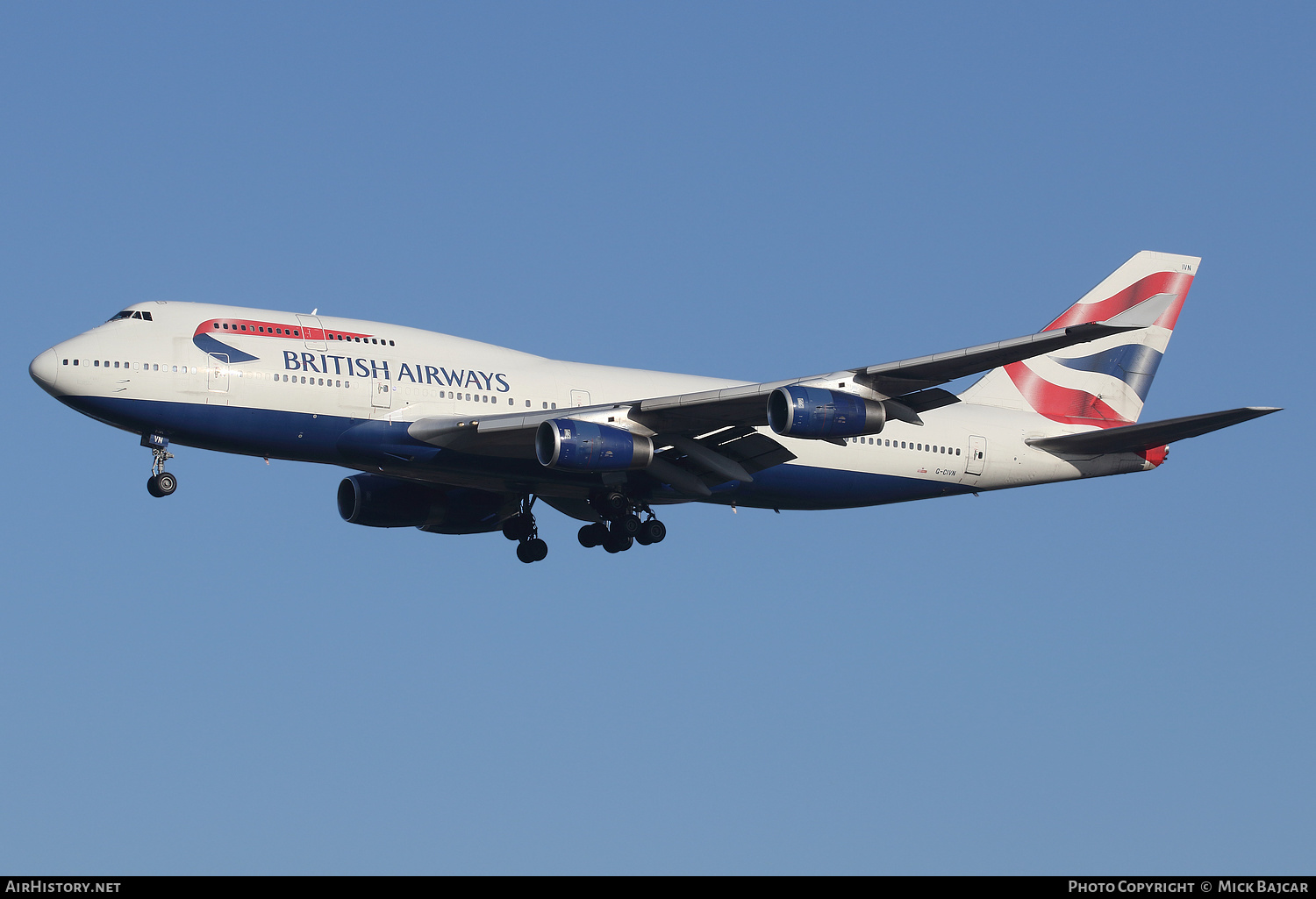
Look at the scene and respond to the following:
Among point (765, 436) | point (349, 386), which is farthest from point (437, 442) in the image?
point (765, 436)

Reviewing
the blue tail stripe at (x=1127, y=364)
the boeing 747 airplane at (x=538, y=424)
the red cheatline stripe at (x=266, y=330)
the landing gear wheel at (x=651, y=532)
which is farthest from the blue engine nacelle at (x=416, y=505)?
the blue tail stripe at (x=1127, y=364)

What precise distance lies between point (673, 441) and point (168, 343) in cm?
1280

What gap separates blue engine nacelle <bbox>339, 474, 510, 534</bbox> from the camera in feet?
142

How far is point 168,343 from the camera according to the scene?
35969 millimetres

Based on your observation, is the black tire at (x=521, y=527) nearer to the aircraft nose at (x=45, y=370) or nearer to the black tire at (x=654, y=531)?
the black tire at (x=654, y=531)

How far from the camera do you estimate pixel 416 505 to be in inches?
1725

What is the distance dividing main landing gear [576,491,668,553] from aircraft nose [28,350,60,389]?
1413cm

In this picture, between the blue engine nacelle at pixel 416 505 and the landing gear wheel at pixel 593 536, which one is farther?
the blue engine nacelle at pixel 416 505

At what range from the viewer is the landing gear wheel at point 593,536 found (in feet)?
135

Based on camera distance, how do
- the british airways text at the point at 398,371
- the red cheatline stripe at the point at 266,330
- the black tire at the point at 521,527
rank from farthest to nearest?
1. the black tire at the point at 521,527
2. the british airways text at the point at 398,371
3. the red cheatline stripe at the point at 266,330

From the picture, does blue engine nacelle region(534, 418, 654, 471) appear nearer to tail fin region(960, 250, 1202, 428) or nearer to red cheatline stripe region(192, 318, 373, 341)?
red cheatline stripe region(192, 318, 373, 341)

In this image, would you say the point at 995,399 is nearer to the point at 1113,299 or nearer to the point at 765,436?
the point at 1113,299

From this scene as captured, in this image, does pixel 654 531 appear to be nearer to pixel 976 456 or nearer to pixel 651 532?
pixel 651 532

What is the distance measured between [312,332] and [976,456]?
63.5 feet
